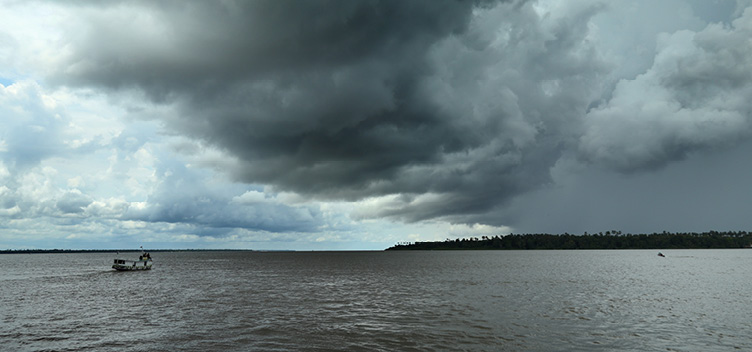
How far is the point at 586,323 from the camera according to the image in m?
39.2

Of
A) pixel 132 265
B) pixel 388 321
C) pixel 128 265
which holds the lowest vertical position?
pixel 388 321

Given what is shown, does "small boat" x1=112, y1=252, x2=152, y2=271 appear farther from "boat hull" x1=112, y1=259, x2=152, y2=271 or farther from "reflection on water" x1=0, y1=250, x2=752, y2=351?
"reflection on water" x1=0, y1=250, x2=752, y2=351

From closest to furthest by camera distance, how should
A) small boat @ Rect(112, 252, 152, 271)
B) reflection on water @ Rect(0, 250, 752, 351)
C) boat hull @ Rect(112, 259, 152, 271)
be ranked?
reflection on water @ Rect(0, 250, 752, 351) → boat hull @ Rect(112, 259, 152, 271) → small boat @ Rect(112, 252, 152, 271)

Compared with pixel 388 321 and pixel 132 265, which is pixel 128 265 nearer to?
pixel 132 265

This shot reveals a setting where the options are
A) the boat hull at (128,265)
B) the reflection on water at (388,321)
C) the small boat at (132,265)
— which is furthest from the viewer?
the small boat at (132,265)

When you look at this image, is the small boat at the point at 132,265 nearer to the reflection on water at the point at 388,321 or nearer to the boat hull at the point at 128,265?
the boat hull at the point at 128,265

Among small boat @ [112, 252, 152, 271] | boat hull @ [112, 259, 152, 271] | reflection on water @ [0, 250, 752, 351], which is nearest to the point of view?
reflection on water @ [0, 250, 752, 351]

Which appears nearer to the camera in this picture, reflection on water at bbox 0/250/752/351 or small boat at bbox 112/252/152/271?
reflection on water at bbox 0/250/752/351

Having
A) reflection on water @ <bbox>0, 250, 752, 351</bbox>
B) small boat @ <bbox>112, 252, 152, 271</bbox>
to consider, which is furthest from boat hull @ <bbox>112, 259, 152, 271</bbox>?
reflection on water @ <bbox>0, 250, 752, 351</bbox>

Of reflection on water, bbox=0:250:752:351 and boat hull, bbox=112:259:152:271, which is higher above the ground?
boat hull, bbox=112:259:152:271

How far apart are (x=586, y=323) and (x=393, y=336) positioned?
64.6ft

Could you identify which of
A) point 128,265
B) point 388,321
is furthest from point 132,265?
point 388,321

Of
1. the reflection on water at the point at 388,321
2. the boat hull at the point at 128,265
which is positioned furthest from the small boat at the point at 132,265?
the reflection on water at the point at 388,321

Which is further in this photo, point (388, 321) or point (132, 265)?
point (132, 265)
